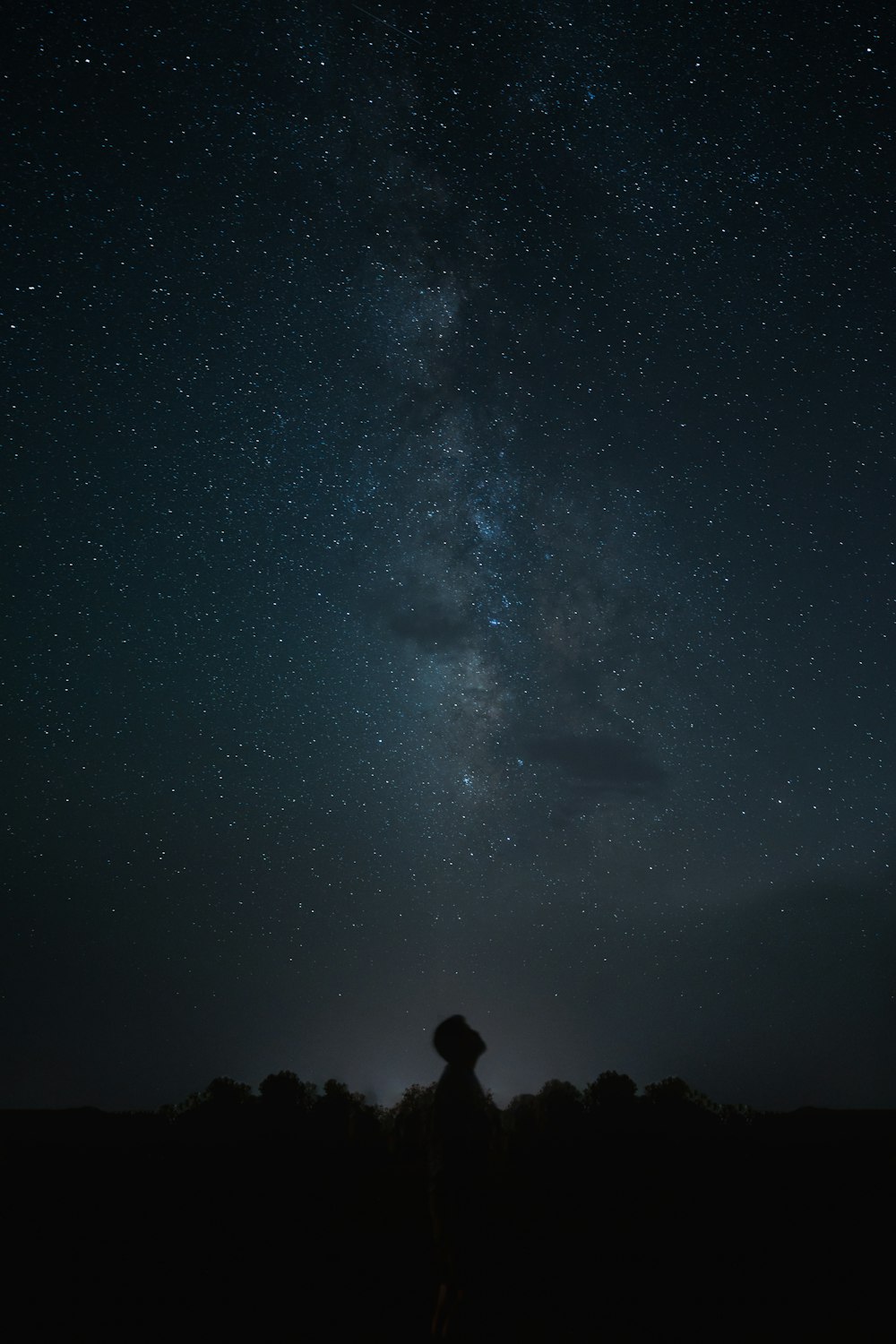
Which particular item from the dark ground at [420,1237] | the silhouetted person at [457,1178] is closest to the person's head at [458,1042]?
the silhouetted person at [457,1178]

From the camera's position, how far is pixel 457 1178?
17.6 feet

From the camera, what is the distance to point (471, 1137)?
5484mm

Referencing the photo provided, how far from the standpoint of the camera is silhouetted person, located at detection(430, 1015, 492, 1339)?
5133mm

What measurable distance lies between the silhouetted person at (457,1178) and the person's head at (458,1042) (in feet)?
0.03

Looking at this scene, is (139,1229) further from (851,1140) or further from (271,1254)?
(851,1140)

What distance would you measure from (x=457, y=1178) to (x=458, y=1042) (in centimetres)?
95

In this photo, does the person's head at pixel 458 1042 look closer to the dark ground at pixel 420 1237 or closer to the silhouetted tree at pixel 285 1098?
the dark ground at pixel 420 1237

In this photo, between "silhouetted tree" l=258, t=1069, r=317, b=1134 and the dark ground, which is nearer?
the dark ground

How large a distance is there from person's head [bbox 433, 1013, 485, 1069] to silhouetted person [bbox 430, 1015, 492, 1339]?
1 cm

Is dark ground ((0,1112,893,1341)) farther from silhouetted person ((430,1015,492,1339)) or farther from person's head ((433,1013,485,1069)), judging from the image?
person's head ((433,1013,485,1069))

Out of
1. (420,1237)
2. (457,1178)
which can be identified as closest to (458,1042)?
(457,1178)

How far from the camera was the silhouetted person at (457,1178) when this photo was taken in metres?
5.13

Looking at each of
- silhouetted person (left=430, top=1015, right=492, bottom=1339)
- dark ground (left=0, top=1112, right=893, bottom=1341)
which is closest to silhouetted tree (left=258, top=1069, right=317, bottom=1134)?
dark ground (left=0, top=1112, right=893, bottom=1341)

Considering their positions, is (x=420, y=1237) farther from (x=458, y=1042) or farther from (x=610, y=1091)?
(x=610, y=1091)
